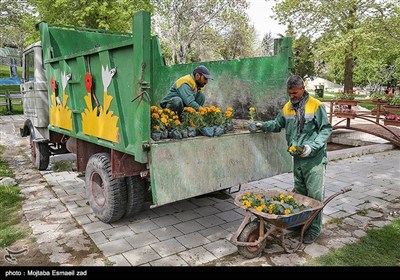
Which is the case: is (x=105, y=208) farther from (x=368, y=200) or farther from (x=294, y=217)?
(x=368, y=200)

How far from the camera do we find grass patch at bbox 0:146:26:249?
13.0ft

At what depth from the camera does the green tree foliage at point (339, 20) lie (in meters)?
18.6

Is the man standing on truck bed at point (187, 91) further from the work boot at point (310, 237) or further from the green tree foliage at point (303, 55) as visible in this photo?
the green tree foliage at point (303, 55)

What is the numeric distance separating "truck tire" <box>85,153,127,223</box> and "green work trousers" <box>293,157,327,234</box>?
6.64 ft

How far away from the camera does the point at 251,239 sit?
3541mm

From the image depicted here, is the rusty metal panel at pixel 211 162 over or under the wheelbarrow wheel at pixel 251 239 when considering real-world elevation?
over

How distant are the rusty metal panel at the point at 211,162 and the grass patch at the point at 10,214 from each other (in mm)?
1876

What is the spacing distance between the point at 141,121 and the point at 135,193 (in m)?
1.22

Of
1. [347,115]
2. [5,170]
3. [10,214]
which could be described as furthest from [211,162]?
[347,115]

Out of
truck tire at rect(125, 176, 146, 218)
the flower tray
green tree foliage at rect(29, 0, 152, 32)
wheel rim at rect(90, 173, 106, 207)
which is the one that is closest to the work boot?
truck tire at rect(125, 176, 146, 218)

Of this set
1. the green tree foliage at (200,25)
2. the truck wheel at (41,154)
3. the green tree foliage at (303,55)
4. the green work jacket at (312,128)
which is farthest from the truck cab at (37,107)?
the green tree foliage at (200,25)

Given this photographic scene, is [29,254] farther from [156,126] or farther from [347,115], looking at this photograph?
[347,115]

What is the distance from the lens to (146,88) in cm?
330

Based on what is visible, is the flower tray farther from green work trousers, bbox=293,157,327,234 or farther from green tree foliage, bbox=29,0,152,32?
green work trousers, bbox=293,157,327,234
